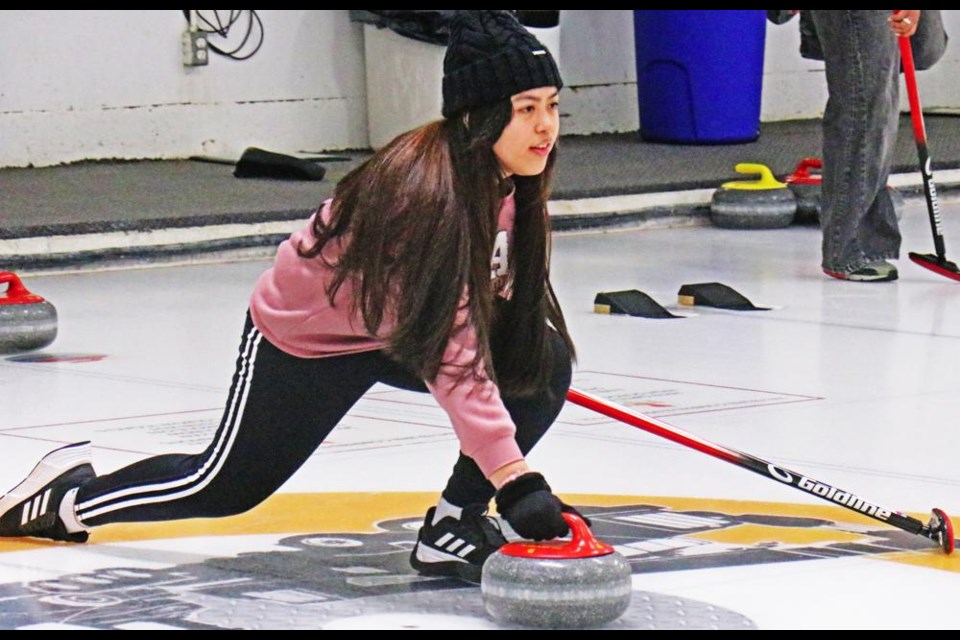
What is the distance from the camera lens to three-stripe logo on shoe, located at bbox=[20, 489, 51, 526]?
298cm

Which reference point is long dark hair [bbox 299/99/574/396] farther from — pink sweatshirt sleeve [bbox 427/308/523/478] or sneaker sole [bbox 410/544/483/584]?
sneaker sole [bbox 410/544/483/584]

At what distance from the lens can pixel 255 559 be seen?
2.85 m

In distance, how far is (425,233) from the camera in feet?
8.42

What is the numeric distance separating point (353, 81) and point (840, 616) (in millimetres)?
6850

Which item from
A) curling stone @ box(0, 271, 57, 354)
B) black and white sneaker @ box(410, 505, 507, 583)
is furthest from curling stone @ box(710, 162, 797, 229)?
black and white sneaker @ box(410, 505, 507, 583)

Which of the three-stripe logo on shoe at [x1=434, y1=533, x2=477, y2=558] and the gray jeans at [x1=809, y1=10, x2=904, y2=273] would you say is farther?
the gray jeans at [x1=809, y1=10, x2=904, y2=273]

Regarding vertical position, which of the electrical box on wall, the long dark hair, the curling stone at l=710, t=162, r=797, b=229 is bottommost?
the curling stone at l=710, t=162, r=797, b=229

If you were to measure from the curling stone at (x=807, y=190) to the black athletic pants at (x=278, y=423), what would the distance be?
4.91 m

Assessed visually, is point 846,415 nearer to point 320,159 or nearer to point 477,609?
point 477,609

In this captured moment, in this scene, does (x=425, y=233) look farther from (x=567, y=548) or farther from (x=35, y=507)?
(x=35, y=507)

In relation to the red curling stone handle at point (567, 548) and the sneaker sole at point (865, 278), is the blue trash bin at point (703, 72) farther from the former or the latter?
the red curling stone handle at point (567, 548)

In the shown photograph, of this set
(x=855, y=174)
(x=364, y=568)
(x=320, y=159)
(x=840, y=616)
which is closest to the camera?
(x=840, y=616)

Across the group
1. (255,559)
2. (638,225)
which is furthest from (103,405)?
(638,225)

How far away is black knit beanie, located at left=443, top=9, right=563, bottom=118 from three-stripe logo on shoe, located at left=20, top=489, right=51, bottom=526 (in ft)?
2.85
